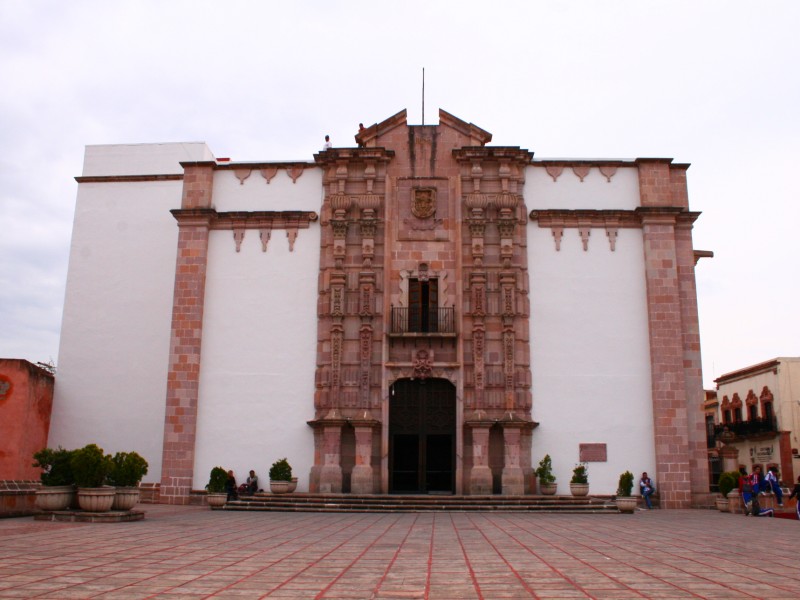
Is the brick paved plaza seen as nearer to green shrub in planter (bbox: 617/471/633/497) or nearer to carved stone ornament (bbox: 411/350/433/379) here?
green shrub in planter (bbox: 617/471/633/497)

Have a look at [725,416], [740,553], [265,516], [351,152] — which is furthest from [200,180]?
→ [725,416]

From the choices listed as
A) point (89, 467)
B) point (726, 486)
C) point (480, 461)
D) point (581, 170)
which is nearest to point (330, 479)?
point (480, 461)

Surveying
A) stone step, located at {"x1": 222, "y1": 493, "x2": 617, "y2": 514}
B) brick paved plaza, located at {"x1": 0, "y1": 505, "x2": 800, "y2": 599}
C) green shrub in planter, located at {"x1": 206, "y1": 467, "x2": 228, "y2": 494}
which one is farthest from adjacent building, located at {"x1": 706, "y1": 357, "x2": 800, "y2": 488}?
green shrub in planter, located at {"x1": 206, "y1": 467, "x2": 228, "y2": 494}

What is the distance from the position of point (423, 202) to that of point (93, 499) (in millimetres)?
12920

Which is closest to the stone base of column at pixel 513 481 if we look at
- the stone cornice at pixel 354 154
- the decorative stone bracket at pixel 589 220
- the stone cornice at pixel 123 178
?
the decorative stone bracket at pixel 589 220

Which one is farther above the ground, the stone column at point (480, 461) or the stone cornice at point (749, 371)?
the stone cornice at point (749, 371)

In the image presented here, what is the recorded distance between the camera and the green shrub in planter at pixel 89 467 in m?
14.5

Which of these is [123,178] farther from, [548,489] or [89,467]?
[548,489]

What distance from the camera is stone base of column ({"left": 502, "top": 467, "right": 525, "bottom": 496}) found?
67.2 ft

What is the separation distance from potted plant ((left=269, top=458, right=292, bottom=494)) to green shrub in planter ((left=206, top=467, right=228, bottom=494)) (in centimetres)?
124

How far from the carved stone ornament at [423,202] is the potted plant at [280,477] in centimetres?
841

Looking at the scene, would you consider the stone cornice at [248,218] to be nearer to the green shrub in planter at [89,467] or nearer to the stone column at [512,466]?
the stone column at [512,466]

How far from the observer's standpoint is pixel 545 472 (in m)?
20.8

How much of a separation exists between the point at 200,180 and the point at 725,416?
31.8 meters
